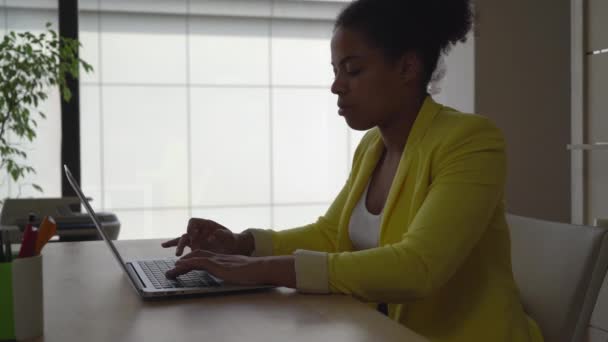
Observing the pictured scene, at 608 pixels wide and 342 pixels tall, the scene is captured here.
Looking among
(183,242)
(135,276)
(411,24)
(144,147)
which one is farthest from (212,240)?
(144,147)

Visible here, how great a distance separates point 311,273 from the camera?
117 cm

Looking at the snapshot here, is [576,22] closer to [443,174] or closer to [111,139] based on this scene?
[443,174]

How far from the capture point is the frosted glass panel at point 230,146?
13.8 ft

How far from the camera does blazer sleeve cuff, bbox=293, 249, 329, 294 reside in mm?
1160

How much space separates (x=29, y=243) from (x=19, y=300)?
8 centimetres

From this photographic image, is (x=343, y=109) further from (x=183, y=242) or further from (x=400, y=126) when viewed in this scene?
(x=183, y=242)

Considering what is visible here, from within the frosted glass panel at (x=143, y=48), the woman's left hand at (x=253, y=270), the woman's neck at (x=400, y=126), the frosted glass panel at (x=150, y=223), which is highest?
the frosted glass panel at (x=143, y=48)

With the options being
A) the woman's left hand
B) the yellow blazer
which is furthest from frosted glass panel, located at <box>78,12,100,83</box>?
the woman's left hand

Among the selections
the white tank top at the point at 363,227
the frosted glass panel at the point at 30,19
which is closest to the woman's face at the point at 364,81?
the white tank top at the point at 363,227

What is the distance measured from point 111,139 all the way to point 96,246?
94.8 inches

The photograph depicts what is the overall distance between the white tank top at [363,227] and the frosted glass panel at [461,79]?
196cm

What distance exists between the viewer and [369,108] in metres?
1.48

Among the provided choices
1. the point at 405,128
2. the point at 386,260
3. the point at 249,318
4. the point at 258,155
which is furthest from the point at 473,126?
the point at 258,155

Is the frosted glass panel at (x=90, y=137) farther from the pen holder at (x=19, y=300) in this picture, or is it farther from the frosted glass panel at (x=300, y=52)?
the pen holder at (x=19, y=300)
